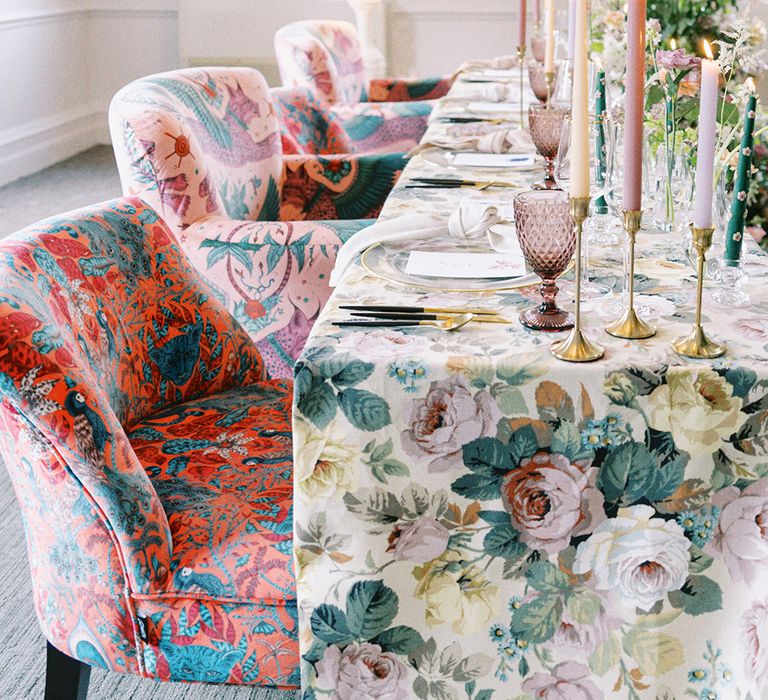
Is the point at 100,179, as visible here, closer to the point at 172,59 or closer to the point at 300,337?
the point at 172,59

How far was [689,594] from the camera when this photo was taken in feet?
3.42

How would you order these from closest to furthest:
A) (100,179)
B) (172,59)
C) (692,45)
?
(692,45) → (100,179) → (172,59)

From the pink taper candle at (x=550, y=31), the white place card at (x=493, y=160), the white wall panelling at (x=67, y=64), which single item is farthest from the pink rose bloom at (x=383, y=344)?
the white wall panelling at (x=67, y=64)

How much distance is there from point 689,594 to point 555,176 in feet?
3.49

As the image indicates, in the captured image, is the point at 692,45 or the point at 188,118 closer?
the point at 188,118

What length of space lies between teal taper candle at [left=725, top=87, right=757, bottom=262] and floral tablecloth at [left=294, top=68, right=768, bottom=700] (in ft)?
0.42

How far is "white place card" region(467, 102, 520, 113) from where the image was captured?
291 cm

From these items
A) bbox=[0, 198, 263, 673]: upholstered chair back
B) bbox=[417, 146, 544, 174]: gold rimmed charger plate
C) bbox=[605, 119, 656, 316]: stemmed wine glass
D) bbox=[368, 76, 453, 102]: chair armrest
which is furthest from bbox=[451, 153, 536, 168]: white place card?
bbox=[368, 76, 453, 102]: chair armrest

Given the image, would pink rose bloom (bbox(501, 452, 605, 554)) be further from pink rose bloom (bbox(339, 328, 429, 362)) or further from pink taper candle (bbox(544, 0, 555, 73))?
pink taper candle (bbox(544, 0, 555, 73))

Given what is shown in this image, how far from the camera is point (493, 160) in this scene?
2143 mm

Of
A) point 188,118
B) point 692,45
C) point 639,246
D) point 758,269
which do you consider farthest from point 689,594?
point 692,45

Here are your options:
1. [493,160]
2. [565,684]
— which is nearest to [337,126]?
[493,160]

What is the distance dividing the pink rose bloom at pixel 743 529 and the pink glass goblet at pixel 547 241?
0.82ft

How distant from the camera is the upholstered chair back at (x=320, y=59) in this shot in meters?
3.64
